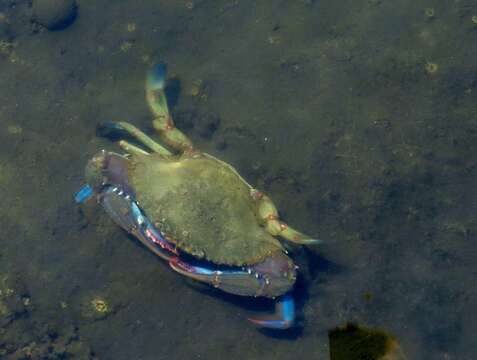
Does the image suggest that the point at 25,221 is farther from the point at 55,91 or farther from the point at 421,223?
the point at 421,223

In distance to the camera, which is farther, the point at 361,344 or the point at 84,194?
the point at 84,194

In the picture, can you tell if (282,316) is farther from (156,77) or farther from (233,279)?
(156,77)

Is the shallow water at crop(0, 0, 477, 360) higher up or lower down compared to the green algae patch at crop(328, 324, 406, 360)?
higher up

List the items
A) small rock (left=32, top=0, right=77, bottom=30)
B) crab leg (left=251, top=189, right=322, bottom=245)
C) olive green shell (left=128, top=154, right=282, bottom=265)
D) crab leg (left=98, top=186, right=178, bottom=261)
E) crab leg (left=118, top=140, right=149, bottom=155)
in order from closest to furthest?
olive green shell (left=128, top=154, right=282, bottom=265)
crab leg (left=251, top=189, right=322, bottom=245)
crab leg (left=98, top=186, right=178, bottom=261)
crab leg (left=118, top=140, right=149, bottom=155)
small rock (left=32, top=0, right=77, bottom=30)

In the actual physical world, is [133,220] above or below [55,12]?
below

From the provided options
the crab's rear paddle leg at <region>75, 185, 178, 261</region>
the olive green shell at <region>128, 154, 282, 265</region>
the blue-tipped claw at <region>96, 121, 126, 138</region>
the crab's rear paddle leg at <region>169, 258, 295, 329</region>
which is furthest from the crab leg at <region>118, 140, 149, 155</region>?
the crab's rear paddle leg at <region>169, 258, 295, 329</region>

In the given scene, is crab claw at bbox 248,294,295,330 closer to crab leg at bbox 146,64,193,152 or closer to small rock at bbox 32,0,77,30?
crab leg at bbox 146,64,193,152

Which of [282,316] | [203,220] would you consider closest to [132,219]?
[203,220]
